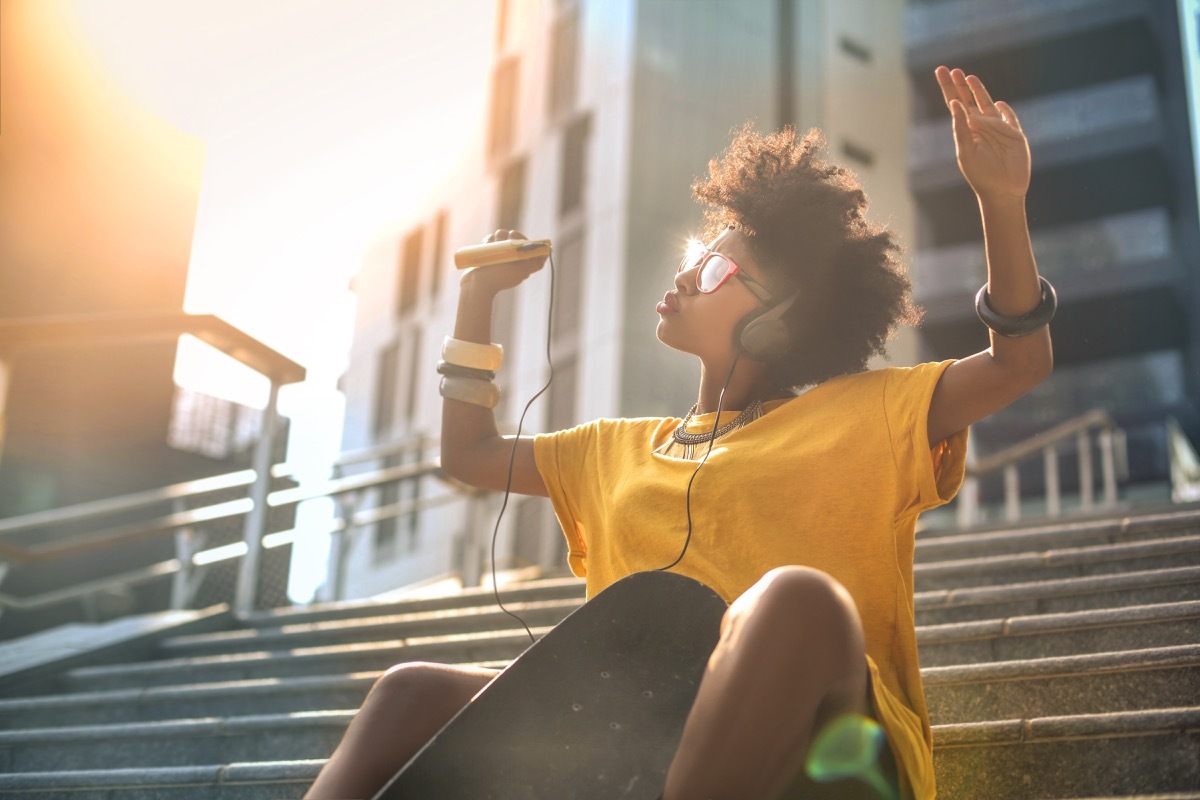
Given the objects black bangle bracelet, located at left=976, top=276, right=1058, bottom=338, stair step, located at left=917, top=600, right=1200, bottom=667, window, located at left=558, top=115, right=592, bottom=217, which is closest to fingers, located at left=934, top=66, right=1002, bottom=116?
black bangle bracelet, located at left=976, top=276, right=1058, bottom=338

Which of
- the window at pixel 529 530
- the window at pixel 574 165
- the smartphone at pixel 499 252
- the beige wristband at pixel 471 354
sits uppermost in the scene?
the window at pixel 574 165

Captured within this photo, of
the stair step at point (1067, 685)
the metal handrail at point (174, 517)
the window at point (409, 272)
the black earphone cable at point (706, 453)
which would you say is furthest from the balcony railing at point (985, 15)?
the black earphone cable at point (706, 453)

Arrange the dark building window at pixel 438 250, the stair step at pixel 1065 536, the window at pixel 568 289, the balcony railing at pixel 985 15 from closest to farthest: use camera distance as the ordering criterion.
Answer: the stair step at pixel 1065 536 → the window at pixel 568 289 → the balcony railing at pixel 985 15 → the dark building window at pixel 438 250

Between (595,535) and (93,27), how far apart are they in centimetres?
879

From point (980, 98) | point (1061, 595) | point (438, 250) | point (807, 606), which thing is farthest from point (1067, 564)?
point (438, 250)

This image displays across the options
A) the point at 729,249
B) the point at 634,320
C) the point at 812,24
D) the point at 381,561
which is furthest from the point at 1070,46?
the point at 729,249

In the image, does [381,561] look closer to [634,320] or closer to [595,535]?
[634,320]

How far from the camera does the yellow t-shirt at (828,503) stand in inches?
75.2

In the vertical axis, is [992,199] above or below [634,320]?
below

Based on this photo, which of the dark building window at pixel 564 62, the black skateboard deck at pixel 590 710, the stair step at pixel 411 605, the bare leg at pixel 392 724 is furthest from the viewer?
the dark building window at pixel 564 62

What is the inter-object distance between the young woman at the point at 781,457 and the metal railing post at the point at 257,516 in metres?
2.82

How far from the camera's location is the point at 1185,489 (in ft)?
37.8

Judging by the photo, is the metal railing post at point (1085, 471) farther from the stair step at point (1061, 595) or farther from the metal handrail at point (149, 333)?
the metal handrail at point (149, 333)

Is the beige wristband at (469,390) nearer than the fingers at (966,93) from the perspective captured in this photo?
No
